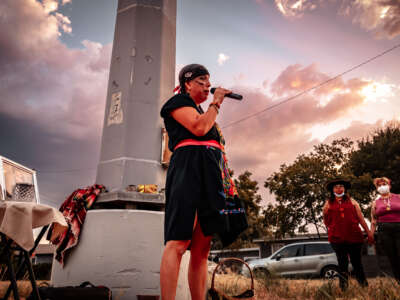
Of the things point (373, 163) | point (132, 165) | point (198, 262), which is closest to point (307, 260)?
point (132, 165)

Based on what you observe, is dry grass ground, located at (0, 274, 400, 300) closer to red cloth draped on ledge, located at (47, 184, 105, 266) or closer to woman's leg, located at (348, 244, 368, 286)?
woman's leg, located at (348, 244, 368, 286)

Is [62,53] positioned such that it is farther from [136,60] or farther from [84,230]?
[84,230]

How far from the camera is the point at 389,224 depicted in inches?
162

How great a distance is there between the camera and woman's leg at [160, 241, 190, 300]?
148cm

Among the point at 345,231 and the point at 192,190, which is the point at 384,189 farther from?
the point at 192,190

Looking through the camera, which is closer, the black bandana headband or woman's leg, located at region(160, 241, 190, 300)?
woman's leg, located at region(160, 241, 190, 300)

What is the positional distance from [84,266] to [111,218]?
500 mm

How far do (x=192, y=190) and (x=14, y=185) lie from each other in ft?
4.32

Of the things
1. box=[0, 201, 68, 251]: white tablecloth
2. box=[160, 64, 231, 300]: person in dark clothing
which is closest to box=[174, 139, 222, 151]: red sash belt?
box=[160, 64, 231, 300]: person in dark clothing

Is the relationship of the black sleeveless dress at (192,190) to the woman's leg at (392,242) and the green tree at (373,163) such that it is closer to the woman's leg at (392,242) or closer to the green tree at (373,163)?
the woman's leg at (392,242)

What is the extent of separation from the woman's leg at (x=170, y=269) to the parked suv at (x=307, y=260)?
7.96 m

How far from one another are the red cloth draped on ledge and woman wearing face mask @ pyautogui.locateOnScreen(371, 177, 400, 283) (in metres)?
3.65

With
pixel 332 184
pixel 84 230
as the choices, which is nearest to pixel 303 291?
pixel 332 184

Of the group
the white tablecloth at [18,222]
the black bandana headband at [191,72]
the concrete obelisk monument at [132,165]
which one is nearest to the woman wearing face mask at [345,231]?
the concrete obelisk monument at [132,165]
